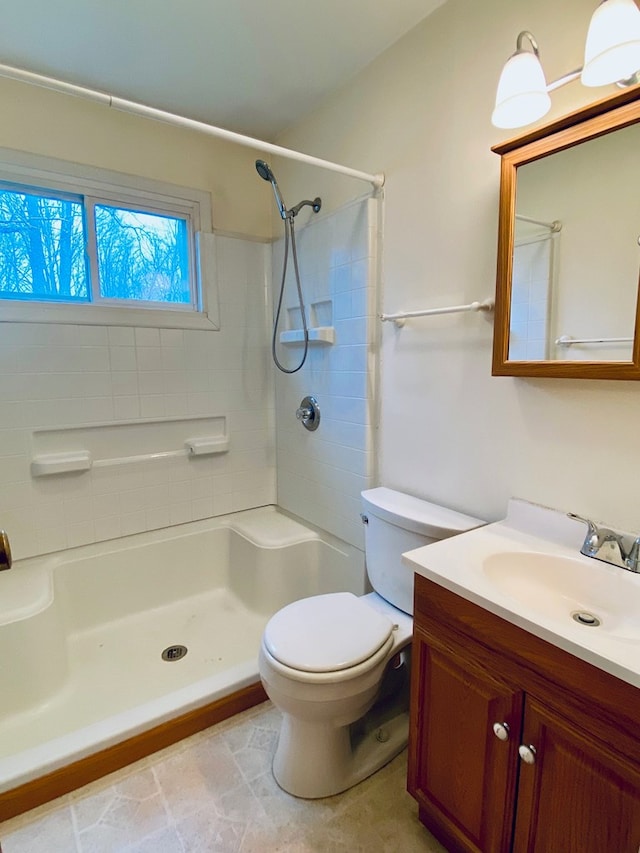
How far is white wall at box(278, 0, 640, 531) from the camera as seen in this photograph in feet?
3.90

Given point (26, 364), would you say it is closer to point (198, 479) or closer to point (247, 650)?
point (198, 479)

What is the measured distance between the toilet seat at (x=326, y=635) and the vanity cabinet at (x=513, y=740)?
18 cm

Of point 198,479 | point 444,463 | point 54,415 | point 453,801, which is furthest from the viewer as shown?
point 198,479

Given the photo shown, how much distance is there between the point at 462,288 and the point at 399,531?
2.74 feet

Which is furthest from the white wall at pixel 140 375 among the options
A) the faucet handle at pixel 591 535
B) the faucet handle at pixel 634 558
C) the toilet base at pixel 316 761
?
the faucet handle at pixel 634 558

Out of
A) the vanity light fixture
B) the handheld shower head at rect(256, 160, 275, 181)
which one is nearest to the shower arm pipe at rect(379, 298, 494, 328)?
the vanity light fixture

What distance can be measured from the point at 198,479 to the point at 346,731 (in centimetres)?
141

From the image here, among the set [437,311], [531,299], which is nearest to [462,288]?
[437,311]

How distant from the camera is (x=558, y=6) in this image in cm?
117

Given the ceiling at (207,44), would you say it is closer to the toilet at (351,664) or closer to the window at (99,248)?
the window at (99,248)

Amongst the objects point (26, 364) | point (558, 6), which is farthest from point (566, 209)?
point (26, 364)

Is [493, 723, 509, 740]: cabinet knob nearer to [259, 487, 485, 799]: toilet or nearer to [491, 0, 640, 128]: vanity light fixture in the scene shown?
[259, 487, 485, 799]: toilet

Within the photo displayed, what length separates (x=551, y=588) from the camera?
1.16 meters

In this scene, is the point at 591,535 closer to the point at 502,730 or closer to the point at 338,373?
the point at 502,730
